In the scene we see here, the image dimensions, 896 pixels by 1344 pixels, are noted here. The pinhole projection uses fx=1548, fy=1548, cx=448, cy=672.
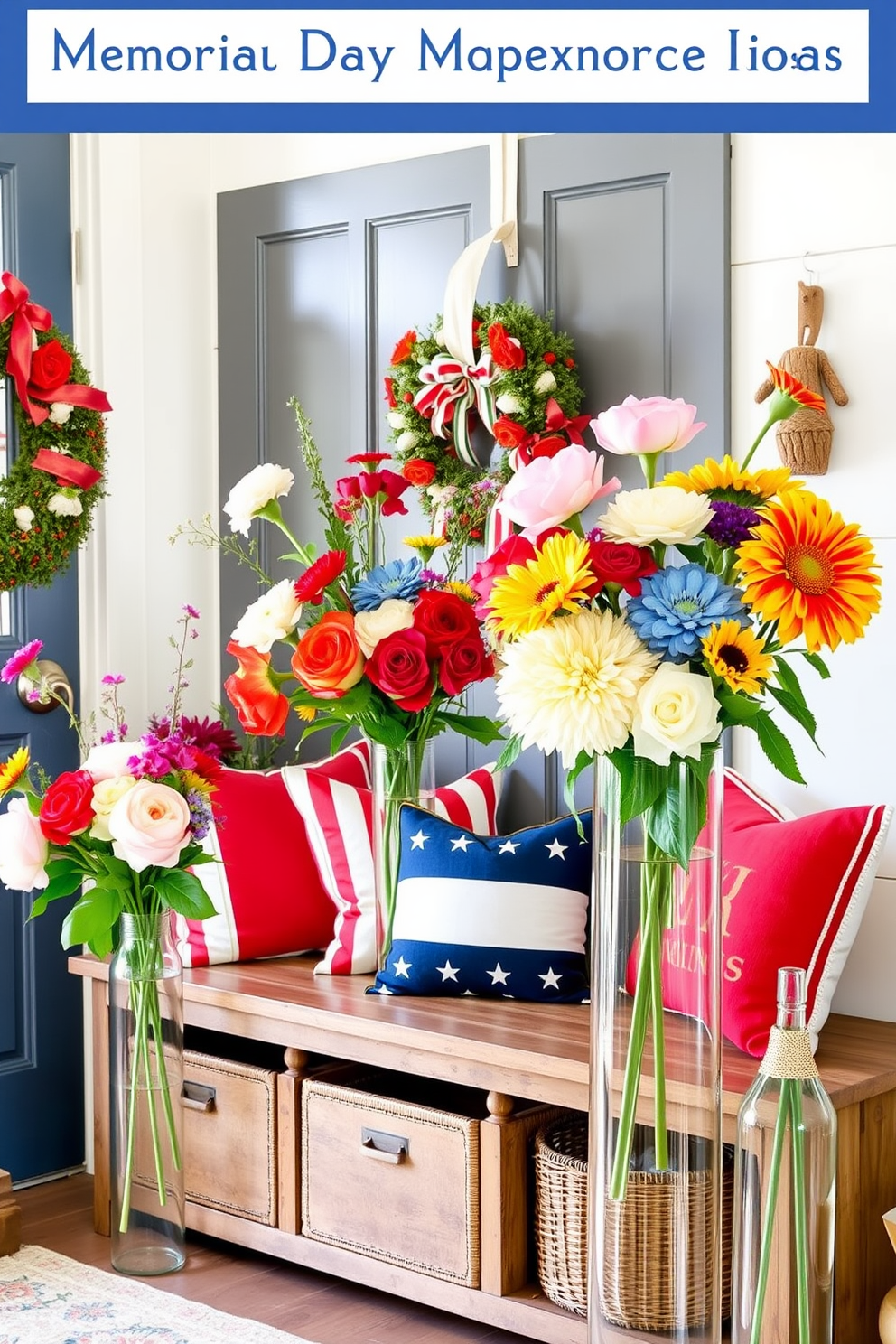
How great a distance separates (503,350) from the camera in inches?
106

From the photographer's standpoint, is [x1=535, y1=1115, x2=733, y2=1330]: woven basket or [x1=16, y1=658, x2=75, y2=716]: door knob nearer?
[x1=535, y1=1115, x2=733, y2=1330]: woven basket

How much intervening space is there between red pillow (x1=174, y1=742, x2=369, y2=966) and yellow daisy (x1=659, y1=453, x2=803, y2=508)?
1.50 m

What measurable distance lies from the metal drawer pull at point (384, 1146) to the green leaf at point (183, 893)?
0.43m

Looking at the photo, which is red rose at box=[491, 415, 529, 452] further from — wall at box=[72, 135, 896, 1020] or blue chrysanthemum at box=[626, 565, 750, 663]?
blue chrysanthemum at box=[626, 565, 750, 663]

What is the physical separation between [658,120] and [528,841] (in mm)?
1108

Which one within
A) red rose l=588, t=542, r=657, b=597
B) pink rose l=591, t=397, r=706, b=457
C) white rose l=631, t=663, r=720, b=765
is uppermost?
pink rose l=591, t=397, r=706, b=457

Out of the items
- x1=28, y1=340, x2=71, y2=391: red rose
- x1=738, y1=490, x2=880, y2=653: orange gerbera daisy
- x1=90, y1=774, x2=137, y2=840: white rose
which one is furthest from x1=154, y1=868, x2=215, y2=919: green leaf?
x1=738, y1=490, x2=880, y2=653: orange gerbera daisy

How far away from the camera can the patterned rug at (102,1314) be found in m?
2.34

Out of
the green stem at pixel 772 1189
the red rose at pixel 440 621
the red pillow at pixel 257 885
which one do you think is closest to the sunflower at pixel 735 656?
the green stem at pixel 772 1189

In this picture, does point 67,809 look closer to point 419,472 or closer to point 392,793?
point 392,793

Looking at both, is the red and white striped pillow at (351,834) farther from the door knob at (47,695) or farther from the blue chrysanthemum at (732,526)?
the blue chrysanthemum at (732,526)

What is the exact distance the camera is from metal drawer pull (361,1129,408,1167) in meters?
2.41

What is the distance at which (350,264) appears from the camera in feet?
10.4

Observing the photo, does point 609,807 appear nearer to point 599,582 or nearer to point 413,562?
point 599,582
